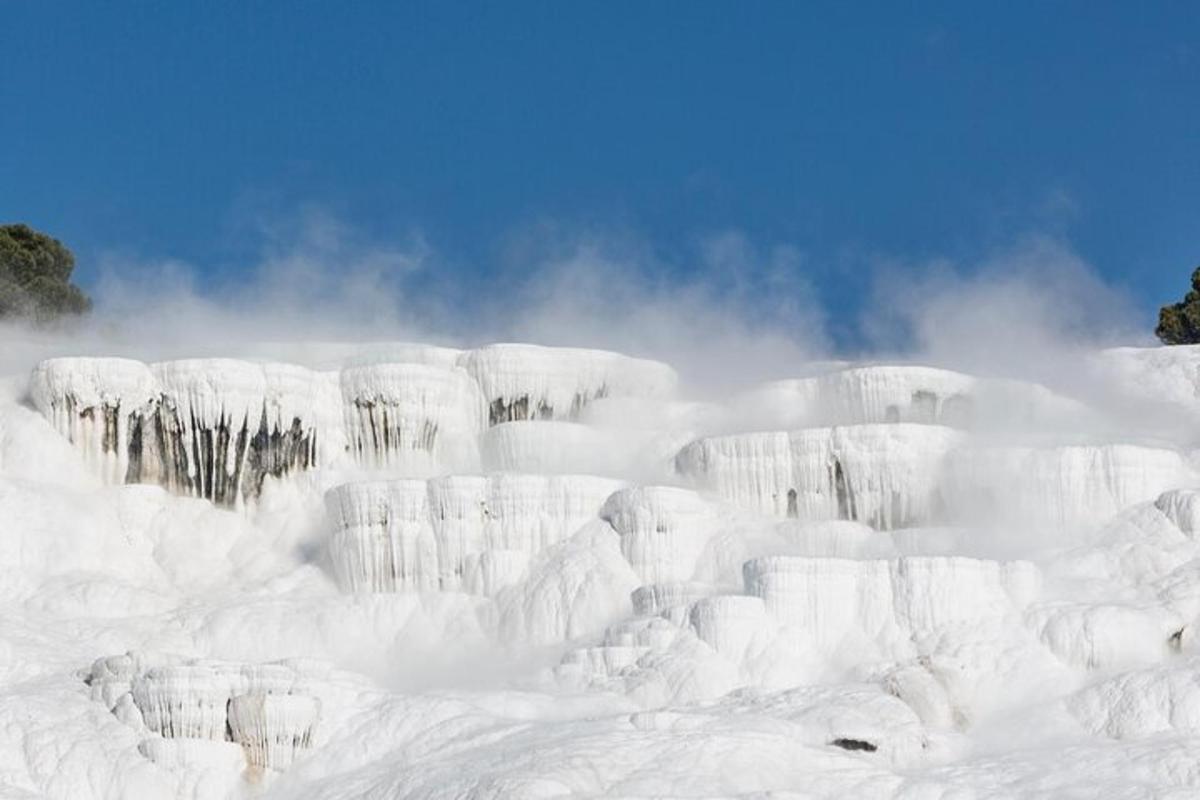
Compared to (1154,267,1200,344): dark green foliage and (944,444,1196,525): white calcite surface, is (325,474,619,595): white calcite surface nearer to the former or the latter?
(944,444,1196,525): white calcite surface

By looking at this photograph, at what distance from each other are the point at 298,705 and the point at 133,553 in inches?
422

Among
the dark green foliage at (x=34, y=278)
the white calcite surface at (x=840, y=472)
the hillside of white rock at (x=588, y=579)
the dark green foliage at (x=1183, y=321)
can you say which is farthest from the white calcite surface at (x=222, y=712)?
the dark green foliage at (x=1183, y=321)

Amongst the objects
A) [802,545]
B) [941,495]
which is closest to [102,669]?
[802,545]

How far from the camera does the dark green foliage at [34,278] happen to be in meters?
62.3

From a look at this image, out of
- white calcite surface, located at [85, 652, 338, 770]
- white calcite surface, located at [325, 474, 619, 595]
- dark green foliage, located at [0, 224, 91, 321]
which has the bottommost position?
white calcite surface, located at [85, 652, 338, 770]

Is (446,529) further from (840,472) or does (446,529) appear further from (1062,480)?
(1062,480)

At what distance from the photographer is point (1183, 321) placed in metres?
65.1

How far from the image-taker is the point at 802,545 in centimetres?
3922

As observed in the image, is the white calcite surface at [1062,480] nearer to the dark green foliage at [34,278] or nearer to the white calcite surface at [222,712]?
the white calcite surface at [222,712]

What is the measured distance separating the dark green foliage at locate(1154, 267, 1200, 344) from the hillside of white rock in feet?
48.1

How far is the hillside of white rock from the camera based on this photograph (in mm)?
30109

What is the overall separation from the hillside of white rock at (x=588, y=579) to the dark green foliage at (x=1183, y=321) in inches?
577

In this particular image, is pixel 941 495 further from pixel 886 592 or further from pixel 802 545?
pixel 886 592

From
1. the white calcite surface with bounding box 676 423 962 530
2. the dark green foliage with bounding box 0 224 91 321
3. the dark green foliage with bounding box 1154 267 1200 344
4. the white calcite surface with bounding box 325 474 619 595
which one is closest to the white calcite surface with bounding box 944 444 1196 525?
the white calcite surface with bounding box 676 423 962 530
